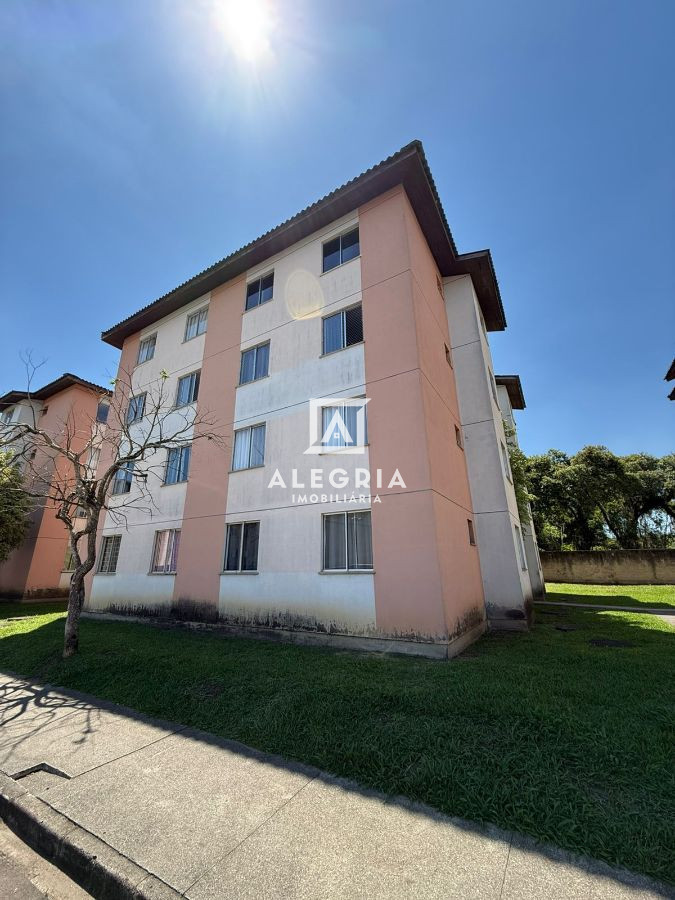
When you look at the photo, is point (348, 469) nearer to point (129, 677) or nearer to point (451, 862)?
point (129, 677)

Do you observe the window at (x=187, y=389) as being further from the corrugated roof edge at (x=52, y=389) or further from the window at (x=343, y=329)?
the corrugated roof edge at (x=52, y=389)

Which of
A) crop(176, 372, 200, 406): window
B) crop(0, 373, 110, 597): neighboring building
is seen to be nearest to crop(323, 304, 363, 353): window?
crop(176, 372, 200, 406): window

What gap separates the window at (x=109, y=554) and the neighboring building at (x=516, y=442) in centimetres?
1554

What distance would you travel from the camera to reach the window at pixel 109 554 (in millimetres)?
13729

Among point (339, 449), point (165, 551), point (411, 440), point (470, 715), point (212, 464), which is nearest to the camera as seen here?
point (470, 715)

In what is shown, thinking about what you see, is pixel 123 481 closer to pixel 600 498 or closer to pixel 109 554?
pixel 109 554

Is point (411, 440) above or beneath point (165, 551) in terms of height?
above

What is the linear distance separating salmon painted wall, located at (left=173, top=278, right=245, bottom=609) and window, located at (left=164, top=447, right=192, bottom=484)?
54 cm

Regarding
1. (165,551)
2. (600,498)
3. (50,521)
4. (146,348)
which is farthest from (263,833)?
(600,498)

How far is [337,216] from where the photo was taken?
1180cm

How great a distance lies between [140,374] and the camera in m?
15.9

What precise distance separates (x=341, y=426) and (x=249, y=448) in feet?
10.8

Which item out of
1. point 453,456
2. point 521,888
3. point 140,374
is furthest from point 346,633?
point 140,374

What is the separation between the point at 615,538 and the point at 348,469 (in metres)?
32.5
